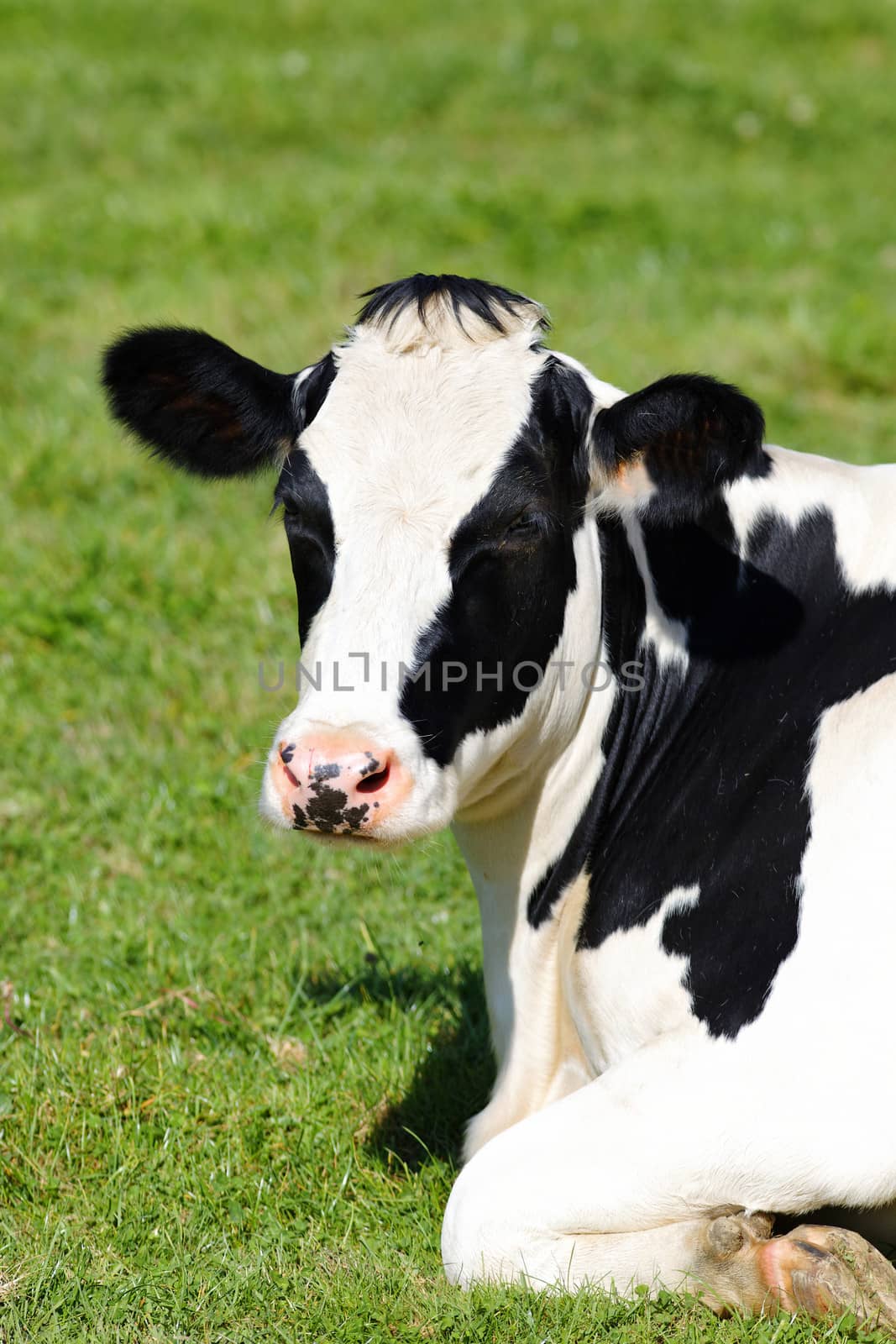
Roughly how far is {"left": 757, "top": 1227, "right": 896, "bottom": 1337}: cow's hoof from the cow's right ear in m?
2.16

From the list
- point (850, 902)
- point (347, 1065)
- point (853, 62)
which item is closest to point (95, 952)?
point (347, 1065)

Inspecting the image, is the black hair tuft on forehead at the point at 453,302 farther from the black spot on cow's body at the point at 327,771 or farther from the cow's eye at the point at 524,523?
the black spot on cow's body at the point at 327,771

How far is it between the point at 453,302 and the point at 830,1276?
2284mm

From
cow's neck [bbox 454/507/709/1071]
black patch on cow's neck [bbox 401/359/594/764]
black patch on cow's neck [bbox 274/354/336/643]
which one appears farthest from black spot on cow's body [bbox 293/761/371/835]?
cow's neck [bbox 454/507/709/1071]

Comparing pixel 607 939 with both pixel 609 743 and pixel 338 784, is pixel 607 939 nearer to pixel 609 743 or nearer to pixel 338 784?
pixel 609 743

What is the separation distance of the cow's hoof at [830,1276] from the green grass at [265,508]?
7cm

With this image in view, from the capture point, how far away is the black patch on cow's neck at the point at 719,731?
3.62 m

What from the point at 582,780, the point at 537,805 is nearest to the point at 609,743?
the point at 582,780

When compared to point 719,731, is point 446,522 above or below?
above

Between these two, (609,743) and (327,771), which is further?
(609,743)

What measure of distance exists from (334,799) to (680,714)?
44.8 inches

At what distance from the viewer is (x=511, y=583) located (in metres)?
3.55

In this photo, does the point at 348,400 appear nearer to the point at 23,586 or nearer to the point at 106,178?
the point at 23,586

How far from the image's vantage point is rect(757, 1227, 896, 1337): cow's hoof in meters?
3.21
